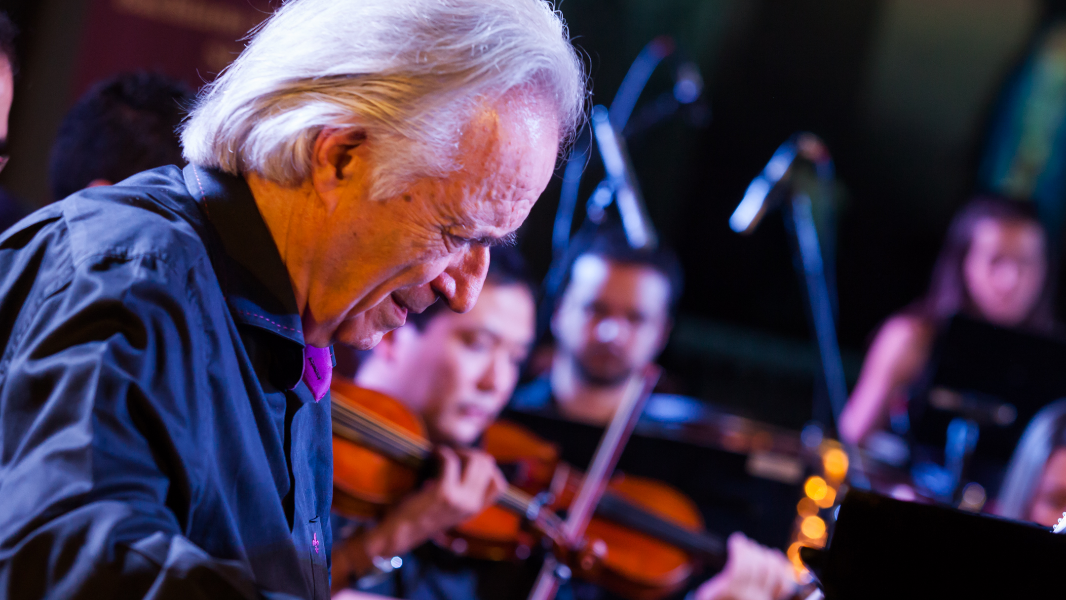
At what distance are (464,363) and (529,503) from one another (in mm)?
454

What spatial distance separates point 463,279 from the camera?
43.9 inches

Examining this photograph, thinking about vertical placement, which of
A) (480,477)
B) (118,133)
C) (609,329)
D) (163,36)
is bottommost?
(609,329)

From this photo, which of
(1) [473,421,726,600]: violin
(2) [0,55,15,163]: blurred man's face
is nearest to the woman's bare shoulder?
(1) [473,421,726,600]: violin

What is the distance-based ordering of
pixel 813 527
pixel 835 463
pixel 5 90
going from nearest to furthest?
pixel 5 90 → pixel 813 527 → pixel 835 463

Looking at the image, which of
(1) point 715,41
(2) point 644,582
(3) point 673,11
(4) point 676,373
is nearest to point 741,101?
(1) point 715,41

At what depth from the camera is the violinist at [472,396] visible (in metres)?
2.48

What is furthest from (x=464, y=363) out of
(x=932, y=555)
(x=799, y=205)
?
(x=932, y=555)

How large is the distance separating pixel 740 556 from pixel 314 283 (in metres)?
2.10

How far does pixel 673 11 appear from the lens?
15.9 ft

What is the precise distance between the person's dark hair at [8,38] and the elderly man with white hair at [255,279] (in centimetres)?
23

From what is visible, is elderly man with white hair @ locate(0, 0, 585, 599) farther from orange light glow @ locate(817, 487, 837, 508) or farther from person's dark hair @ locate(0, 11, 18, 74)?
orange light glow @ locate(817, 487, 837, 508)

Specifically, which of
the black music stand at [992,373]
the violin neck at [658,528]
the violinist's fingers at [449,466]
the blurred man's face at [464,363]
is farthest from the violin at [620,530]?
the black music stand at [992,373]

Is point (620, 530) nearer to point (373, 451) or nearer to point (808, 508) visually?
point (808, 508)

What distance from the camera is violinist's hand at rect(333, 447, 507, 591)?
2.21 meters
